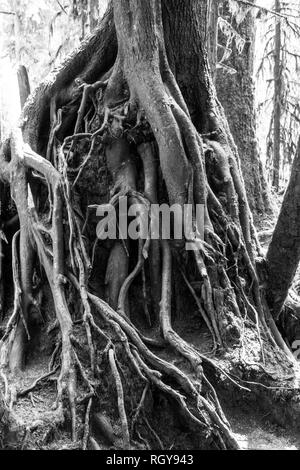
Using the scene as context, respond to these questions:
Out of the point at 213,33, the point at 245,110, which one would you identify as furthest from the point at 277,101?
the point at 213,33

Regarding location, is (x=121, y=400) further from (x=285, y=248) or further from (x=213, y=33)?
(x=213, y=33)

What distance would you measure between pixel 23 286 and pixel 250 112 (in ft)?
11.9

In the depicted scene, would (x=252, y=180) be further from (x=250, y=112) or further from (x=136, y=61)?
(x=136, y=61)

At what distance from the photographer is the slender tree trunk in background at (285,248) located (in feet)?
13.2

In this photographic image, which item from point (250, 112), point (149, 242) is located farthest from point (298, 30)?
point (149, 242)

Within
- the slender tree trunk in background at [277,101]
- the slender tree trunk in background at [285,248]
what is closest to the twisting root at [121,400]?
the slender tree trunk in background at [285,248]

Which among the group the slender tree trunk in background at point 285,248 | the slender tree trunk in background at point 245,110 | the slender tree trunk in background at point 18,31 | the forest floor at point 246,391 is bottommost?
the forest floor at point 246,391

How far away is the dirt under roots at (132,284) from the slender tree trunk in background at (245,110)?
134 centimetres

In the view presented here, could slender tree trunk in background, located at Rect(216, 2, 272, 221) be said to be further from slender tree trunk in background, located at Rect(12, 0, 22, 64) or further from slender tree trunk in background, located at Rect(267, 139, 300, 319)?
slender tree trunk in background, located at Rect(12, 0, 22, 64)

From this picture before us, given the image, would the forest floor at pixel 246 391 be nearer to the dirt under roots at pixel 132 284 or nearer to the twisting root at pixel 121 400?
the dirt under roots at pixel 132 284

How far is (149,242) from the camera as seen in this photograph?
4.04 metres

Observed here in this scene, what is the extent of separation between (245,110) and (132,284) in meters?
3.11

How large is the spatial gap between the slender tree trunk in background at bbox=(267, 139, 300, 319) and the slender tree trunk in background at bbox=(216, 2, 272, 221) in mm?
1656

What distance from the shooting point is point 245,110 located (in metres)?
6.16
